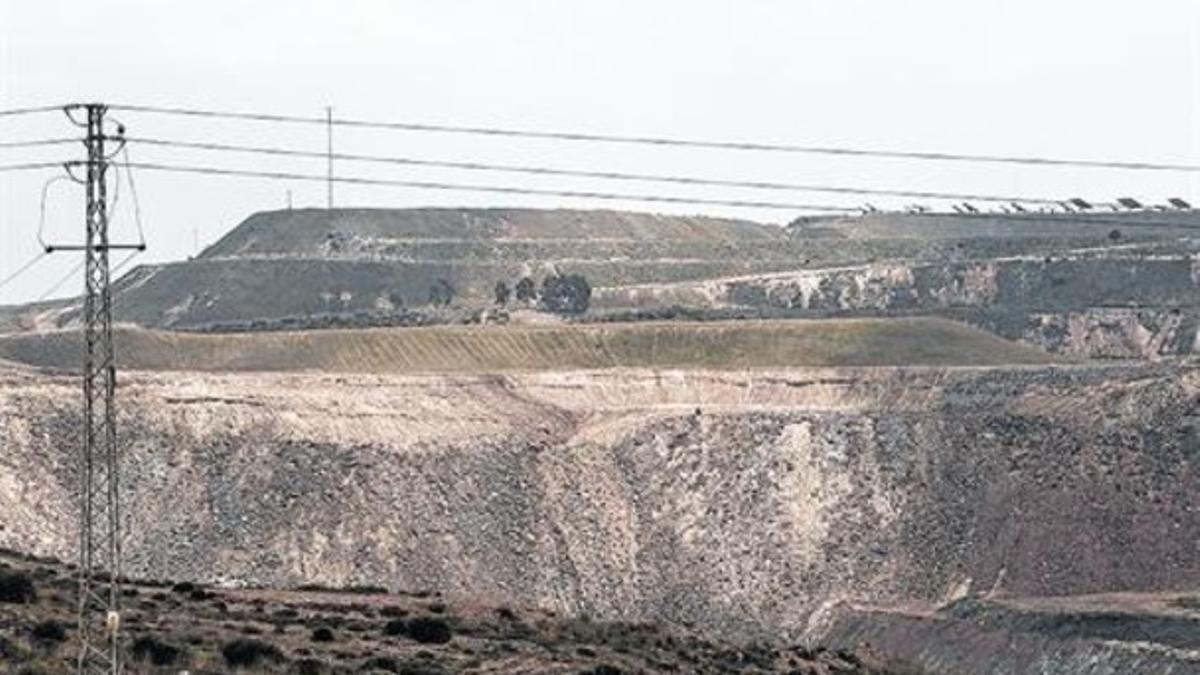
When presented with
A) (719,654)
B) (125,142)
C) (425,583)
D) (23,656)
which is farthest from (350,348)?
(125,142)

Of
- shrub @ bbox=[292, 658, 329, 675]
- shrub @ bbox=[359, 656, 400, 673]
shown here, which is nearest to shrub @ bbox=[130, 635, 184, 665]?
shrub @ bbox=[292, 658, 329, 675]

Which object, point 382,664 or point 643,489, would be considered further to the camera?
point 643,489

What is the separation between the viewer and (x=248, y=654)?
225ft

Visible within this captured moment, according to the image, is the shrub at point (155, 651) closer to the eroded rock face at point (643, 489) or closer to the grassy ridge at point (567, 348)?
the eroded rock face at point (643, 489)

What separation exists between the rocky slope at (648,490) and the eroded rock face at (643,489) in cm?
15

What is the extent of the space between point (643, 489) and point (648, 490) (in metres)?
0.25

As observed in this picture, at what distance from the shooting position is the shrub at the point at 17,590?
72.8 meters

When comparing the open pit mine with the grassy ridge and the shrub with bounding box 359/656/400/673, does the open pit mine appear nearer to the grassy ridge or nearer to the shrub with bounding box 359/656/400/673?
the grassy ridge

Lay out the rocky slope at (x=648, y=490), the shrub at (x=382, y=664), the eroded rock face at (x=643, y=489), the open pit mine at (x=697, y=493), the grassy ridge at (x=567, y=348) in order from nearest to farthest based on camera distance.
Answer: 1. the shrub at (x=382, y=664)
2. the open pit mine at (x=697, y=493)
3. the rocky slope at (x=648, y=490)
4. the eroded rock face at (x=643, y=489)
5. the grassy ridge at (x=567, y=348)

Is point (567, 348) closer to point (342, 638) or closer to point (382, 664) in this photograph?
point (342, 638)

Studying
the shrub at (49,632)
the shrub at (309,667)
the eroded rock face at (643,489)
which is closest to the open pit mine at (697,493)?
the eroded rock face at (643,489)

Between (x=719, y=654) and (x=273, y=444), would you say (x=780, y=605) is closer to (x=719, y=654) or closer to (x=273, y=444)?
(x=273, y=444)

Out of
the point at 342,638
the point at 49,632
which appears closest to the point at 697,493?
the point at 342,638

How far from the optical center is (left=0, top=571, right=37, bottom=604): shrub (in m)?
72.8
